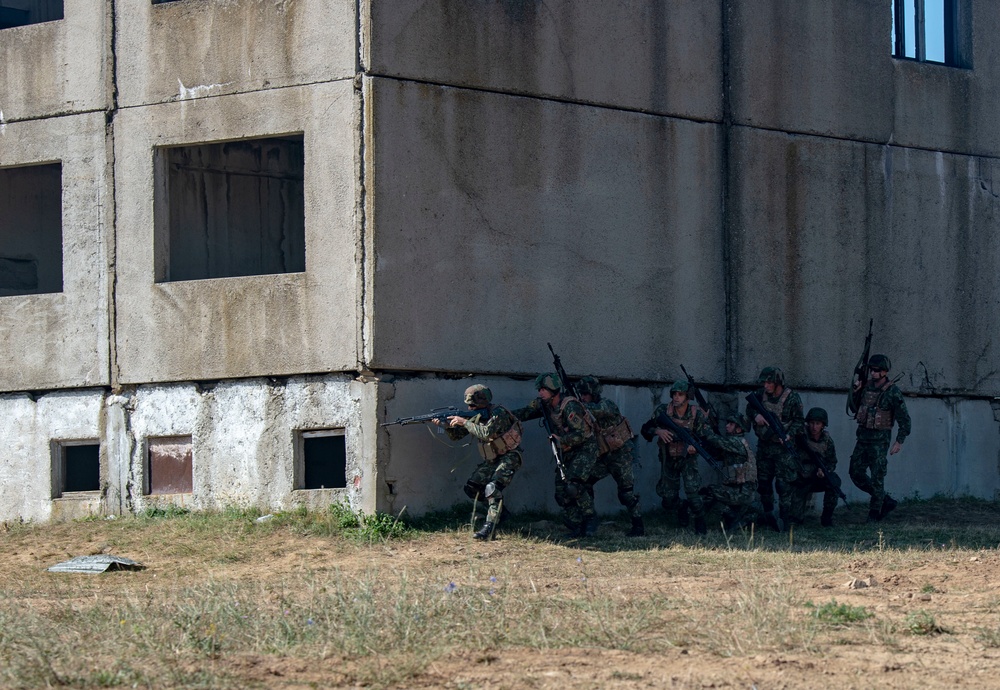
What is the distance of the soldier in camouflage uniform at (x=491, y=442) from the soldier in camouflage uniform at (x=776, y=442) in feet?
9.02

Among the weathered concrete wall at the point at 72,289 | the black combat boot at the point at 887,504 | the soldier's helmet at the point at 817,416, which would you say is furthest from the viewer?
the black combat boot at the point at 887,504

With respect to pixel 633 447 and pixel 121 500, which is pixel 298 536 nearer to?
pixel 121 500

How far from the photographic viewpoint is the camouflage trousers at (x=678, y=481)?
1305 cm

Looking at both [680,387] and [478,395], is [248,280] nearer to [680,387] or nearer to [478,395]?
[478,395]

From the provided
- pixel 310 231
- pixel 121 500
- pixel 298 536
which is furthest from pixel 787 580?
pixel 121 500

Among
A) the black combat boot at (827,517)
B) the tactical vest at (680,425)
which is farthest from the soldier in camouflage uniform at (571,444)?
the black combat boot at (827,517)

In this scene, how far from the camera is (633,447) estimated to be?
13109 millimetres

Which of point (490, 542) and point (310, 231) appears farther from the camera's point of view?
point (310, 231)

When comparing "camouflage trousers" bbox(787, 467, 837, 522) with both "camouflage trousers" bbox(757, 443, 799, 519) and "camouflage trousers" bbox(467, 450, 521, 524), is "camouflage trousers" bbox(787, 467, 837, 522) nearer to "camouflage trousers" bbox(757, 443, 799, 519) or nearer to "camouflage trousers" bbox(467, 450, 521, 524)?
"camouflage trousers" bbox(757, 443, 799, 519)

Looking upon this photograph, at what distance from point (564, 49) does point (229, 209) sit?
3834 mm

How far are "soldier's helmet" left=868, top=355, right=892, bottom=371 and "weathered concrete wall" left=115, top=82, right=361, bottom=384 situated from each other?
5113 mm

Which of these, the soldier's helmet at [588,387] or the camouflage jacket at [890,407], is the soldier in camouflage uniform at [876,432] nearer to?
the camouflage jacket at [890,407]

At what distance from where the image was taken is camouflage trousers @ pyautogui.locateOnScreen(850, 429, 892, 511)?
13930 mm

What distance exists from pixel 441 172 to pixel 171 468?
3683 mm
